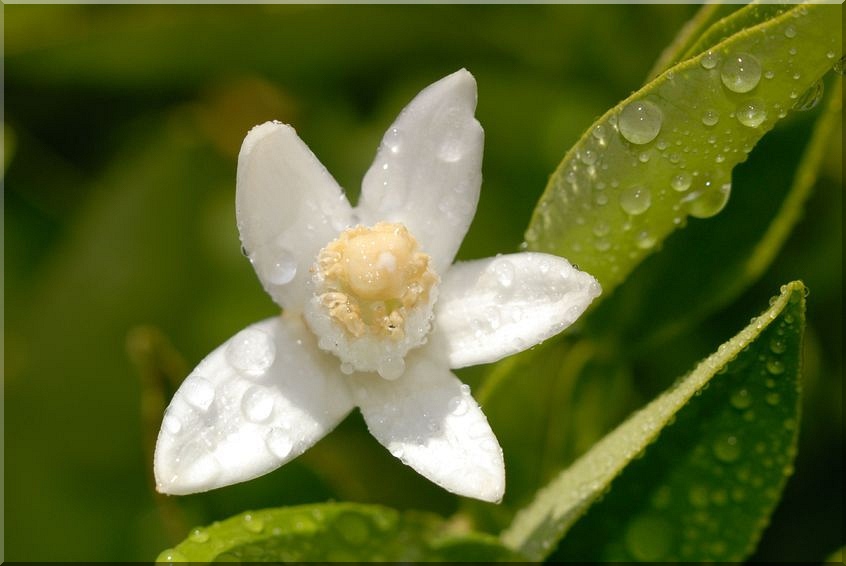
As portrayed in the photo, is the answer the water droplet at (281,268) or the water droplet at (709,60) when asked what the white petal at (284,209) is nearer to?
the water droplet at (281,268)

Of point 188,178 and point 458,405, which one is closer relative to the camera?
point 458,405

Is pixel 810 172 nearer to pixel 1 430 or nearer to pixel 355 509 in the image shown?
pixel 355 509

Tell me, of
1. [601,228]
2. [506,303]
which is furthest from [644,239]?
[506,303]

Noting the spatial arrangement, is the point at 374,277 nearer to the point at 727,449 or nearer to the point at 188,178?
the point at 727,449

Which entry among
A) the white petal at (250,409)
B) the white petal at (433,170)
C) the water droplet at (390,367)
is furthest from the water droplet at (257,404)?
the white petal at (433,170)

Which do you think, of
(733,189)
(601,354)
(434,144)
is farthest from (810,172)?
(434,144)

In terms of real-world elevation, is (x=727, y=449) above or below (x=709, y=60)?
below

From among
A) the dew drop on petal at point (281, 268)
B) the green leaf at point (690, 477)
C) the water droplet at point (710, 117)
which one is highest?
the dew drop on petal at point (281, 268)

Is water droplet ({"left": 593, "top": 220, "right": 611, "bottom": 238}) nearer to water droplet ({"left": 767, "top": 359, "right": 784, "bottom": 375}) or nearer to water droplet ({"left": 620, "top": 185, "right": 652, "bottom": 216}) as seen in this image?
water droplet ({"left": 620, "top": 185, "right": 652, "bottom": 216})
